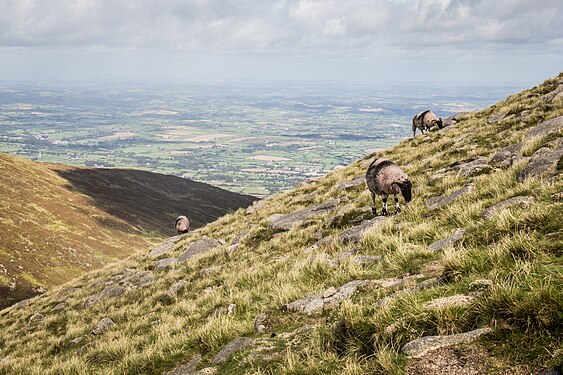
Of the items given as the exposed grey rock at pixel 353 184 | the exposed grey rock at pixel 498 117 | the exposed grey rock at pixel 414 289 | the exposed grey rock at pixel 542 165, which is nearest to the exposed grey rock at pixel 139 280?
the exposed grey rock at pixel 353 184

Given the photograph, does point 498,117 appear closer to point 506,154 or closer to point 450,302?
point 506,154

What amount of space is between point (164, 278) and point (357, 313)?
15.4 meters

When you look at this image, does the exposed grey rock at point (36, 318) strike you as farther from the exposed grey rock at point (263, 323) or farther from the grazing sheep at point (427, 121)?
the grazing sheep at point (427, 121)

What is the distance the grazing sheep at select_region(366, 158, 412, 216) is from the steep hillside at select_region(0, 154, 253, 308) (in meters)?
41.6

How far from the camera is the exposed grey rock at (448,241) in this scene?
801cm

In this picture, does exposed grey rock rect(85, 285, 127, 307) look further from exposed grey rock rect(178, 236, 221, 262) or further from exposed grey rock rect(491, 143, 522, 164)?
exposed grey rock rect(491, 143, 522, 164)

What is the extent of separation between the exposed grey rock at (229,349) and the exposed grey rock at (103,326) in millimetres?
9040

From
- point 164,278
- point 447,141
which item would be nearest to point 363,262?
point 164,278

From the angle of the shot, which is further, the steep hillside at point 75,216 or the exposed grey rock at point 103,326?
the steep hillside at point 75,216

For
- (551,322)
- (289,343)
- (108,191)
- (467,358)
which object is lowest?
(108,191)

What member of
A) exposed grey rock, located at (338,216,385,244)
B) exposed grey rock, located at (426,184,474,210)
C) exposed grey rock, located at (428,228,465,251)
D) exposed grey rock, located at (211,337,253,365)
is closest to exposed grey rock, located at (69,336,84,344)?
exposed grey rock, located at (211,337,253,365)

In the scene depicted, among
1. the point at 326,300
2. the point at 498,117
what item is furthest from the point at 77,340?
the point at 498,117

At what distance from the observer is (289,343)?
6031 millimetres

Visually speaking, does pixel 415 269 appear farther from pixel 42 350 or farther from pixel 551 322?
pixel 42 350
